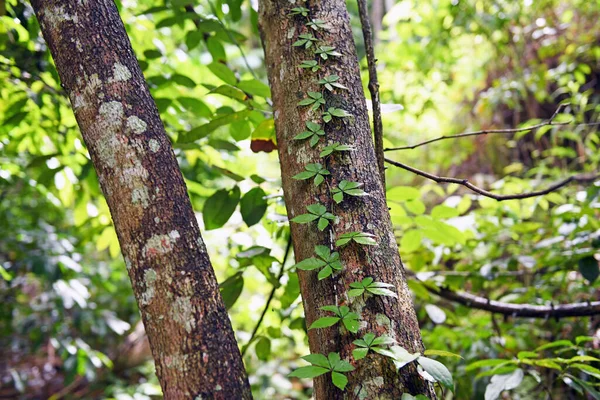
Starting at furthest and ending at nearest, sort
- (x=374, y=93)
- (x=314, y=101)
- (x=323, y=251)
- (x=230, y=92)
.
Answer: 1. (x=230, y=92)
2. (x=374, y=93)
3. (x=314, y=101)
4. (x=323, y=251)

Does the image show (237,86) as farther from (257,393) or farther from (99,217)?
(257,393)

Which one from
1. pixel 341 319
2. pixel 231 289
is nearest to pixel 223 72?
pixel 231 289

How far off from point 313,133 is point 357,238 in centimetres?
21

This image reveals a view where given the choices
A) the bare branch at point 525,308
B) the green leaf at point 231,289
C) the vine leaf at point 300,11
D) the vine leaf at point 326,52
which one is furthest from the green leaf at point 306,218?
the bare branch at point 525,308

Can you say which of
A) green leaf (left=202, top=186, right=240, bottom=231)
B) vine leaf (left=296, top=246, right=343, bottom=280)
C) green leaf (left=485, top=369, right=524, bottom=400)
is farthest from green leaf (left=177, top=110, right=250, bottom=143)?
green leaf (left=485, top=369, right=524, bottom=400)

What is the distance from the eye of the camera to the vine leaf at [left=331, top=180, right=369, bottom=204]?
29.8 inches

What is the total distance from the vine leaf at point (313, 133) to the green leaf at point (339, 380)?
1.25 feet

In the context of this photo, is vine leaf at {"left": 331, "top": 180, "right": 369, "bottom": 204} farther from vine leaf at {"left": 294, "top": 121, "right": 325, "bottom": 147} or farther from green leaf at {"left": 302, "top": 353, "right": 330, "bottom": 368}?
green leaf at {"left": 302, "top": 353, "right": 330, "bottom": 368}

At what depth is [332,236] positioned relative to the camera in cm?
76

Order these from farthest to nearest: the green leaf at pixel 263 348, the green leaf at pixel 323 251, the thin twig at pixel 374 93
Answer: the green leaf at pixel 263 348 < the thin twig at pixel 374 93 < the green leaf at pixel 323 251

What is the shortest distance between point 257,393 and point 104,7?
2615mm

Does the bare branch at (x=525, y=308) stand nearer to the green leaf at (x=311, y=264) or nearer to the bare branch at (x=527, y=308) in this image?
the bare branch at (x=527, y=308)

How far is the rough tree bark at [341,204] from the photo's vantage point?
0.69 m

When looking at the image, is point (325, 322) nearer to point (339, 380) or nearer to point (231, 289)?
point (339, 380)
